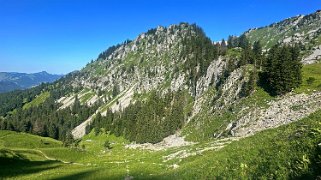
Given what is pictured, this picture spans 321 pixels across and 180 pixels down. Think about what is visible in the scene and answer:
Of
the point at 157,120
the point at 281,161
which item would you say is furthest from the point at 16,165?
the point at 157,120

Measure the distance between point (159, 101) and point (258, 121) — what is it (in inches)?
4446

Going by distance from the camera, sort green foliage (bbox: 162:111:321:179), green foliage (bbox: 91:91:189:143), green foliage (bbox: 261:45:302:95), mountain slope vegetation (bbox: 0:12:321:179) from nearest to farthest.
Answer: green foliage (bbox: 162:111:321:179)
mountain slope vegetation (bbox: 0:12:321:179)
green foliage (bbox: 261:45:302:95)
green foliage (bbox: 91:91:189:143)

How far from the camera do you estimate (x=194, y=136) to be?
109125mm

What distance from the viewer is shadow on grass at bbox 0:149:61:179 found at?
184 ft

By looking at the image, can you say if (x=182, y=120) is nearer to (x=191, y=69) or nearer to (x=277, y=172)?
(x=191, y=69)

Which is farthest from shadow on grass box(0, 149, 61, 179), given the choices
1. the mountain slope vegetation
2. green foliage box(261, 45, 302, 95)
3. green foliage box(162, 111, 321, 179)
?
green foliage box(261, 45, 302, 95)

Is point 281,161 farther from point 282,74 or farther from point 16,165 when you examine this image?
point 282,74

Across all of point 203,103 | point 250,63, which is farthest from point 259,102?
point 203,103

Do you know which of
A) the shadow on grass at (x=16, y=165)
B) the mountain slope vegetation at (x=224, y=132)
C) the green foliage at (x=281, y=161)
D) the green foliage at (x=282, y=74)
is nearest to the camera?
the green foliage at (x=281, y=161)

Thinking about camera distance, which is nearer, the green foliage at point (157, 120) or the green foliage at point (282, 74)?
the green foliage at point (282, 74)


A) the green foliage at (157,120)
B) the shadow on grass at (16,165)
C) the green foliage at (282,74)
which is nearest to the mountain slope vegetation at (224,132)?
the green foliage at (282,74)

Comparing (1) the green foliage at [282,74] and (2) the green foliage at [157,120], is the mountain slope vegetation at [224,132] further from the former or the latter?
(2) the green foliage at [157,120]

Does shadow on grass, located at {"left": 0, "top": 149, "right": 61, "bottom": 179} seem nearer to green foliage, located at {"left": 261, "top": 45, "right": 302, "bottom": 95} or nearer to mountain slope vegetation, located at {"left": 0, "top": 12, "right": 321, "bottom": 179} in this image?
mountain slope vegetation, located at {"left": 0, "top": 12, "right": 321, "bottom": 179}

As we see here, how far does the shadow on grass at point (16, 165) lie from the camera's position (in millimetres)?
56081
